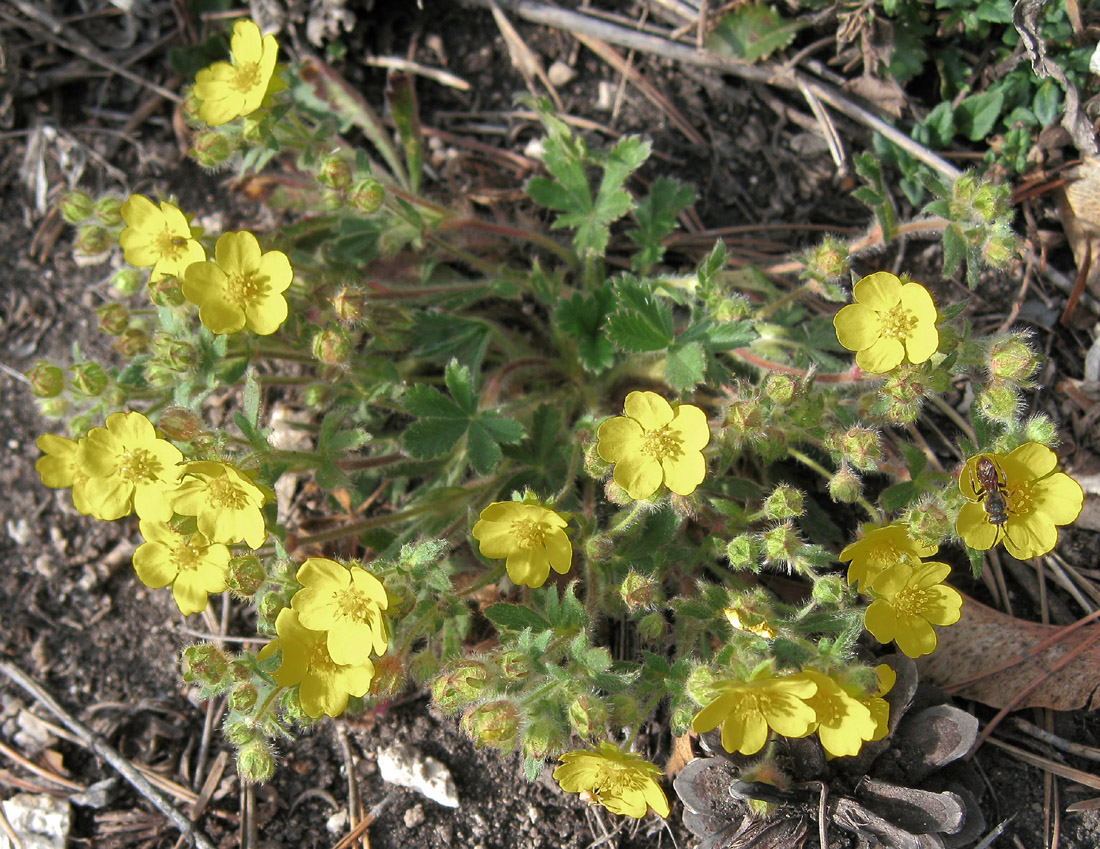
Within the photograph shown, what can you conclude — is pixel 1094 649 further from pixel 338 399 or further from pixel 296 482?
pixel 296 482

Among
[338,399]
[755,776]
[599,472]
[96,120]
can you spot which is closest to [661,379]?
[599,472]

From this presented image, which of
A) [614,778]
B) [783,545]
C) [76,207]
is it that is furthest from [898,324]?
[76,207]

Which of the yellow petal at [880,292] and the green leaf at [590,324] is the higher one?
the yellow petal at [880,292]

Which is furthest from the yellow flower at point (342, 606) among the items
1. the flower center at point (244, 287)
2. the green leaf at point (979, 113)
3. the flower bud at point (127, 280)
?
the green leaf at point (979, 113)

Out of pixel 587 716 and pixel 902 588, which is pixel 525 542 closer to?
pixel 587 716

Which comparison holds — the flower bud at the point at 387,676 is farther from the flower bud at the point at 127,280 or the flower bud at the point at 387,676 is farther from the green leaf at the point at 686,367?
the flower bud at the point at 127,280

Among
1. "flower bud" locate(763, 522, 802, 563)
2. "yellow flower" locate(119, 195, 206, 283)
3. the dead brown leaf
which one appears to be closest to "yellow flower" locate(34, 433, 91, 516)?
"yellow flower" locate(119, 195, 206, 283)

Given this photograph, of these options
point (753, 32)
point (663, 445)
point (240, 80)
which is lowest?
point (663, 445)
